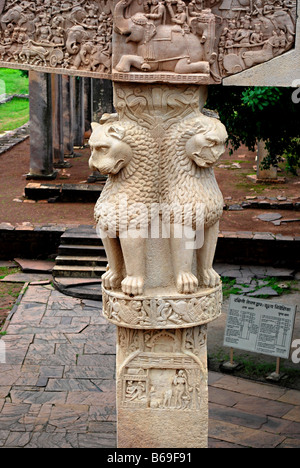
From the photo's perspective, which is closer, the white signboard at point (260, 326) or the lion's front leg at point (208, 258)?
the lion's front leg at point (208, 258)

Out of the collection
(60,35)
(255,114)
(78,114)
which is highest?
(60,35)

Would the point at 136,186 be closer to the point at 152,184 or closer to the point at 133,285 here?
the point at 152,184

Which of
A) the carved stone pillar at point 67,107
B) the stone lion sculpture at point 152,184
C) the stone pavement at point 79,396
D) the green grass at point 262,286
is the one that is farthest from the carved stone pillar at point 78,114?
the stone lion sculpture at point 152,184

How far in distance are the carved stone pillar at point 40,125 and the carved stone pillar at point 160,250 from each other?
1277 cm

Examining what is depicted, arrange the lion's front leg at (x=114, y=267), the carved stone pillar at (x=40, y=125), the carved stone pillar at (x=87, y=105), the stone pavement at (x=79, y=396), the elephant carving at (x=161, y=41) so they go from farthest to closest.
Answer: the carved stone pillar at (x=87, y=105), the carved stone pillar at (x=40, y=125), the stone pavement at (x=79, y=396), the lion's front leg at (x=114, y=267), the elephant carving at (x=161, y=41)

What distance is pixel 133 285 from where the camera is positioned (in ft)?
16.1

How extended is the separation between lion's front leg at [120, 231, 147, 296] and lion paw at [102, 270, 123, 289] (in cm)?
18

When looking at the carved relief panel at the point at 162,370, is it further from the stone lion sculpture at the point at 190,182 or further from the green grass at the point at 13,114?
the green grass at the point at 13,114

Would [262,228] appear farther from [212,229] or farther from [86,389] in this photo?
[212,229]

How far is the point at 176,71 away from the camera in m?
4.66

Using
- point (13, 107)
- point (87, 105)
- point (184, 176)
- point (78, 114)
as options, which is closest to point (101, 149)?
point (184, 176)

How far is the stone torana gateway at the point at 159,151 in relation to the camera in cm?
464

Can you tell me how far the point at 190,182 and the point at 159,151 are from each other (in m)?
0.29

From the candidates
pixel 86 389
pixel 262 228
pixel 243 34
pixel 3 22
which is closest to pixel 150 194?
pixel 243 34
